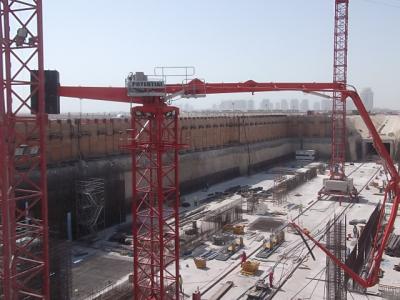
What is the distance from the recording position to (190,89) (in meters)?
17.3

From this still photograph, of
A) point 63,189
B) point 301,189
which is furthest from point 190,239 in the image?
point 301,189

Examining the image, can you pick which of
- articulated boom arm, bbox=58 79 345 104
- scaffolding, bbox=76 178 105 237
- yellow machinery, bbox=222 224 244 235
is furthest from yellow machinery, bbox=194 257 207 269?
articulated boom arm, bbox=58 79 345 104

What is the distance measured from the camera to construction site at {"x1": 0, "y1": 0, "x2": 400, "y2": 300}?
14156 mm

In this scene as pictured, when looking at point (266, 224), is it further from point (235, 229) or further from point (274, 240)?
point (274, 240)

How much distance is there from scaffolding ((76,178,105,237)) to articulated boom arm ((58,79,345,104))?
1260 centimetres

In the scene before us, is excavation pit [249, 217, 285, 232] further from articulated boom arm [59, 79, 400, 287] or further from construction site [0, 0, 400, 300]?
articulated boom arm [59, 79, 400, 287]

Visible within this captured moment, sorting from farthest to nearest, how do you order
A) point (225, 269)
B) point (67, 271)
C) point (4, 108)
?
point (225, 269)
point (67, 271)
point (4, 108)

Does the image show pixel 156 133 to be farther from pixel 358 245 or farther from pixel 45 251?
pixel 358 245

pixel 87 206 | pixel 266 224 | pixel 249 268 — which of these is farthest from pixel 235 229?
pixel 87 206

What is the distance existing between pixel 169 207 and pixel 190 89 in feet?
67.0

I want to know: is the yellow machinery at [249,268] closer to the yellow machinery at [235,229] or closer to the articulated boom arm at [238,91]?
the articulated boom arm at [238,91]

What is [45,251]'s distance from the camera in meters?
13.9


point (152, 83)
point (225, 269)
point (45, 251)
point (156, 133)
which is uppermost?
point (152, 83)

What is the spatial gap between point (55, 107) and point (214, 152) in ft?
→ 114
